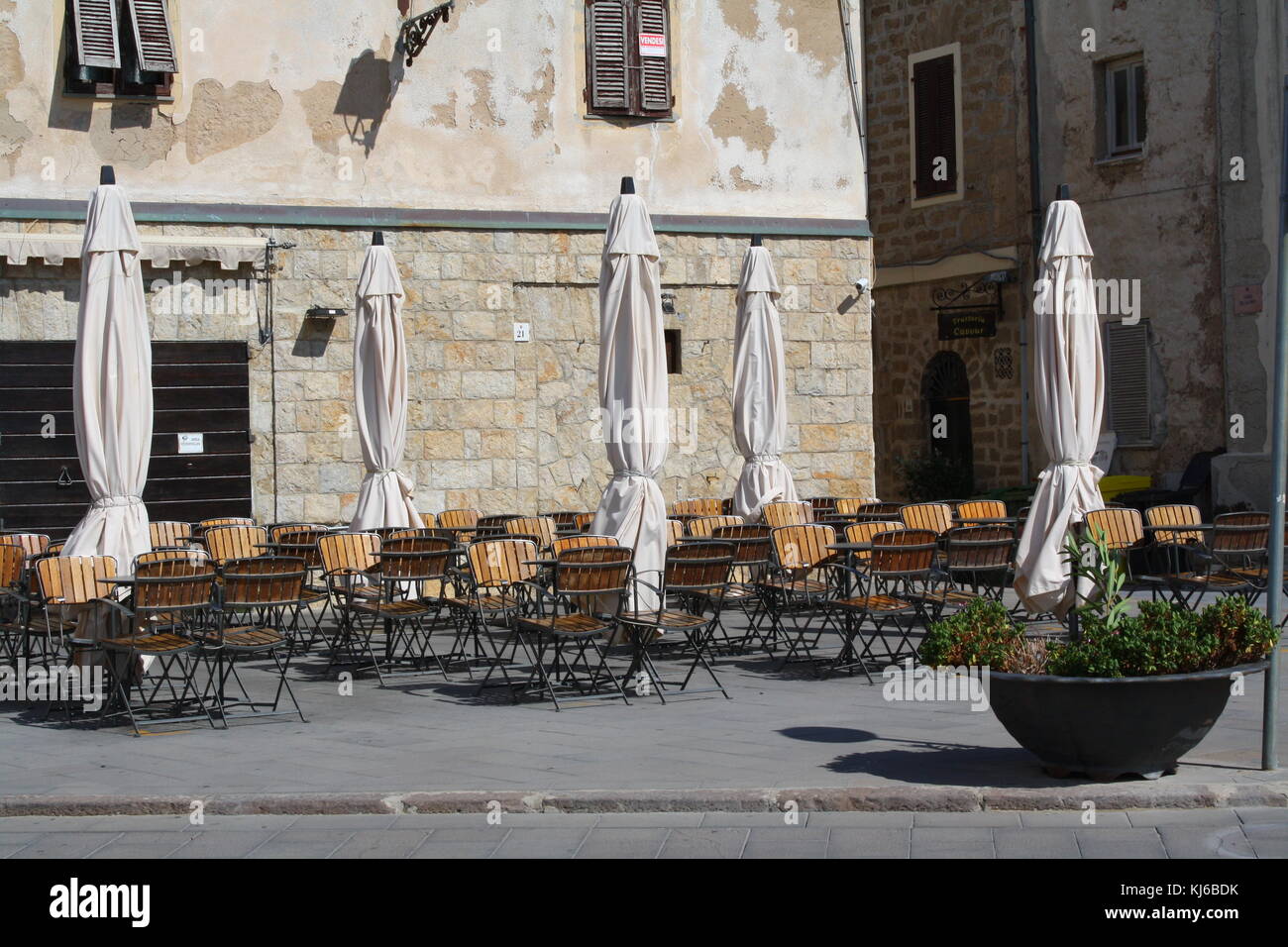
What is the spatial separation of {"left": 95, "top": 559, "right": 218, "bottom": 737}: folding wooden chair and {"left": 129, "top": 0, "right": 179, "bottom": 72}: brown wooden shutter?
7.81 metres

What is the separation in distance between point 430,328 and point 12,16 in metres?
5.25

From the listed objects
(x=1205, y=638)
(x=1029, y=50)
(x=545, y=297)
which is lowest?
(x=1205, y=638)

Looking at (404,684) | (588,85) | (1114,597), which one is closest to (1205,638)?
(1114,597)

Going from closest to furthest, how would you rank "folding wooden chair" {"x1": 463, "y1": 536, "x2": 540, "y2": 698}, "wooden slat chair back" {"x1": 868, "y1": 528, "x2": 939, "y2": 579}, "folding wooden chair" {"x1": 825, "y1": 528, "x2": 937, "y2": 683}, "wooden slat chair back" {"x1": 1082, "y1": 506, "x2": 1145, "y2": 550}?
"folding wooden chair" {"x1": 825, "y1": 528, "x2": 937, "y2": 683}, "wooden slat chair back" {"x1": 868, "y1": 528, "x2": 939, "y2": 579}, "folding wooden chair" {"x1": 463, "y1": 536, "x2": 540, "y2": 698}, "wooden slat chair back" {"x1": 1082, "y1": 506, "x2": 1145, "y2": 550}

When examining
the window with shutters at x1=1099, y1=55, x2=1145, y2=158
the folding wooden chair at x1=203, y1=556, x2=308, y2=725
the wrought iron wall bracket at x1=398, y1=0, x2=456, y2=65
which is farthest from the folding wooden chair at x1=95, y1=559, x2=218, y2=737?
the window with shutters at x1=1099, y1=55, x2=1145, y2=158

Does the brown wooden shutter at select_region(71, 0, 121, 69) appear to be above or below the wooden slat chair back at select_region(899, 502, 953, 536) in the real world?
above

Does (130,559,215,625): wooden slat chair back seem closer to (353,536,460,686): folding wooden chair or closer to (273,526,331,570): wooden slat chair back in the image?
(353,536,460,686): folding wooden chair

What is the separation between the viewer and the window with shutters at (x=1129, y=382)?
75.1 feet

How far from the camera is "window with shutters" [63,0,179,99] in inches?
629

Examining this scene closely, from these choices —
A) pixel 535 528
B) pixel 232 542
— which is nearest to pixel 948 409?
pixel 535 528

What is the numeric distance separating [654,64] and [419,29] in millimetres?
2828

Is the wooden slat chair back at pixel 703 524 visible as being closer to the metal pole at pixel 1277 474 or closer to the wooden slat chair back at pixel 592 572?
the wooden slat chair back at pixel 592 572

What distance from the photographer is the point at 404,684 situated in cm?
1091

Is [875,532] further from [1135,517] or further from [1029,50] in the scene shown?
[1029,50]
